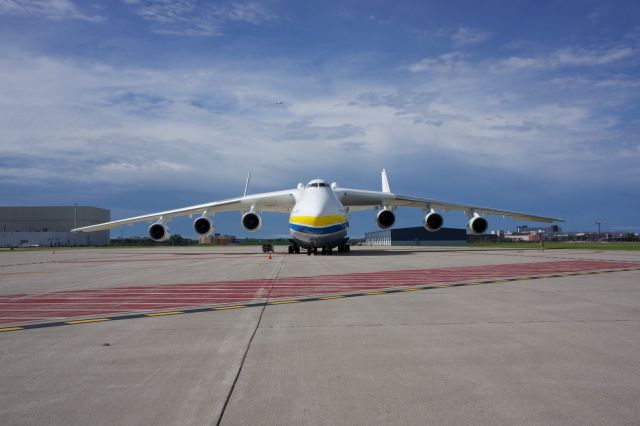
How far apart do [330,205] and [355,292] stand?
15361 millimetres

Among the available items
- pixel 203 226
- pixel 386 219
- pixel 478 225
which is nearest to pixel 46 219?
pixel 203 226

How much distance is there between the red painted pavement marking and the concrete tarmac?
59.3 inches

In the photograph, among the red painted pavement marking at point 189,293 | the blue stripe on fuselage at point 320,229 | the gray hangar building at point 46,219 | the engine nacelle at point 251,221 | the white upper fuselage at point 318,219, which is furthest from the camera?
the gray hangar building at point 46,219

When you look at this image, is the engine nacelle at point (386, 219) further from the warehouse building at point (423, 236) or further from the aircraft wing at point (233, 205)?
the warehouse building at point (423, 236)

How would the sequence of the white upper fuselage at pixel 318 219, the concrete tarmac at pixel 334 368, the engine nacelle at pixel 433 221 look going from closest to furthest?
the concrete tarmac at pixel 334 368 < the white upper fuselage at pixel 318 219 < the engine nacelle at pixel 433 221

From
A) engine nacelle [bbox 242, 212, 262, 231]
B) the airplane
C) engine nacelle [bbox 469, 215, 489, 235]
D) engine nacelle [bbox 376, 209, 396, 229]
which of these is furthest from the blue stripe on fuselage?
engine nacelle [bbox 469, 215, 489, 235]

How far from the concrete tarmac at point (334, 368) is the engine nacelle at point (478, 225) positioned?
23742mm

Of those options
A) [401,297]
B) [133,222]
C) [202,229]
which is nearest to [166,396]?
[401,297]

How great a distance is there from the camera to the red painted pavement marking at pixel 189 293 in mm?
8641

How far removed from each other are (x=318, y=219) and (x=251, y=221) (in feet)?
21.7

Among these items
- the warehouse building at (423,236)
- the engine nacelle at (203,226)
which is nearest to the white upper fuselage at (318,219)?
the engine nacelle at (203,226)

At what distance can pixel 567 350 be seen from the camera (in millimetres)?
5324

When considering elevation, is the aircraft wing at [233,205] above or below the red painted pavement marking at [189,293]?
above

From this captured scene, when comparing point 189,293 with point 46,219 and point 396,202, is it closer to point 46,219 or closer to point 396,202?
point 396,202
